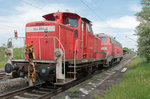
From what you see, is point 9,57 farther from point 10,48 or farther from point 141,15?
point 141,15

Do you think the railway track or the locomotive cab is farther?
the locomotive cab

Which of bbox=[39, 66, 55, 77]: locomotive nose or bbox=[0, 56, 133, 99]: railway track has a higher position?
bbox=[39, 66, 55, 77]: locomotive nose

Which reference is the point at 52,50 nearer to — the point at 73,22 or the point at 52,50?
the point at 52,50

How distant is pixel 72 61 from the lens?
6336 mm

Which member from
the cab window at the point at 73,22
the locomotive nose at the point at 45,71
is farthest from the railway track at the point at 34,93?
the cab window at the point at 73,22

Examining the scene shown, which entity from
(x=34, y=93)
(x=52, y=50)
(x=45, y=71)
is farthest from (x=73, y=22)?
(x=34, y=93)

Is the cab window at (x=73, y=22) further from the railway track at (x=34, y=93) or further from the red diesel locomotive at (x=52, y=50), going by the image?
the railway track at (x=34, y=93)

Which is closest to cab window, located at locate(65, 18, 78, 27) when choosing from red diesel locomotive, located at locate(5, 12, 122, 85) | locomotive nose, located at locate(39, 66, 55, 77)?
red diesel locomotive, located at locate(5, 12, 122, 85)

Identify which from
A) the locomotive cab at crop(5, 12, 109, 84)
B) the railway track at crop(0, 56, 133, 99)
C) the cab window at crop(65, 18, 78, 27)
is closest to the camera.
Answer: the railway track at crop(0, 56, 133, 99)

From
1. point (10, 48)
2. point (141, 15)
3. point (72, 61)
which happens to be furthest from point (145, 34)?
point (141, 15)

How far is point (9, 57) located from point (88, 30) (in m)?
4.36

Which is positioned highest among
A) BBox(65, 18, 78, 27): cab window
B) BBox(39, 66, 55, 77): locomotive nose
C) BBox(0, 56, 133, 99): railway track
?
BBox(65, 18, 78, 27): cab window

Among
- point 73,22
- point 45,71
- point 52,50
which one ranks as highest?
point 73,22

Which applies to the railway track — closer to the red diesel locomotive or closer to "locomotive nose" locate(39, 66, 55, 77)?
the red diesel locomotive
